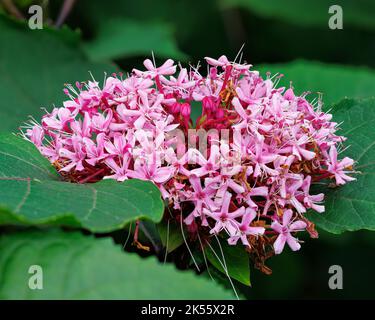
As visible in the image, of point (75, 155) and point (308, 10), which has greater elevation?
point (308, 10)

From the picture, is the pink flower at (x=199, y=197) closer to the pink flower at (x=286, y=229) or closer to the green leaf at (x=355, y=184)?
the pink flower at (x=286, y=229)

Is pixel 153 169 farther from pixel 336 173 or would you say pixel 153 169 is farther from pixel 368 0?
pixel 368 0

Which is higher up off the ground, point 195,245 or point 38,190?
point 38,190

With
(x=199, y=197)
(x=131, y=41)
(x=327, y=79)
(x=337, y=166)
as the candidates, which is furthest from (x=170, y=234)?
(x=131, y=41)

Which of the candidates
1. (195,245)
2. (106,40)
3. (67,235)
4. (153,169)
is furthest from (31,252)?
(106,40)

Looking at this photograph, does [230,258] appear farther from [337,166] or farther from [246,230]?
[337,166]
